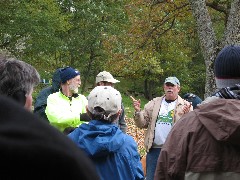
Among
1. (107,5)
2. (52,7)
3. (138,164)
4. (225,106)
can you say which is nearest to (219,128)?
(225,106)

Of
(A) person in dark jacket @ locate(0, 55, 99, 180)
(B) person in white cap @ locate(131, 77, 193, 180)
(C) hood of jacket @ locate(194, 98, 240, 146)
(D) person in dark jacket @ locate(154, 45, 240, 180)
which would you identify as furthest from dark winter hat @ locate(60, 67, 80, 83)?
(A) person in dark jacket @ locate(0, 55, 99, 180)

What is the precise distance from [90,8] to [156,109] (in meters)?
24.2

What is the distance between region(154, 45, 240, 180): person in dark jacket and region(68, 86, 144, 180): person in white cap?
625 mm

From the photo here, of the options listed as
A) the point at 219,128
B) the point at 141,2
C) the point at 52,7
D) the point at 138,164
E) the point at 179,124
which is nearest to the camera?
the point at 219,128

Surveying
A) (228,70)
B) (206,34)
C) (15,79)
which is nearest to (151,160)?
(228,70)

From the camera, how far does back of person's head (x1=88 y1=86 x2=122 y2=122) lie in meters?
3.43

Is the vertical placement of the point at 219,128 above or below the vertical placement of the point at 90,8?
below

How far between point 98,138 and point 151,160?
3.45 meters

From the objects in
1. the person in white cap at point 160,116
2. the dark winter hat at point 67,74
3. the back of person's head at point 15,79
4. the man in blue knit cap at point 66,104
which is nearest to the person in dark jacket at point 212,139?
the back of person's head at point 15,79

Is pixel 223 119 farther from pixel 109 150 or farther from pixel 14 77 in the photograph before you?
pixel 14 77

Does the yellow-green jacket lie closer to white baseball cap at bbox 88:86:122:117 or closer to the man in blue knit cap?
the man in blue knit cap

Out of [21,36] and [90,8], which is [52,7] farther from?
[90,8]

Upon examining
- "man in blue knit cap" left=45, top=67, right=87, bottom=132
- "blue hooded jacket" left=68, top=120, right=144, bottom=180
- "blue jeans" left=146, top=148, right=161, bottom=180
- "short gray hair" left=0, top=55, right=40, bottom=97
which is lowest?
"blue jeans" left=146, top=148, right=161, bottom=180

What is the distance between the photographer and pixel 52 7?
2423 centimetres
